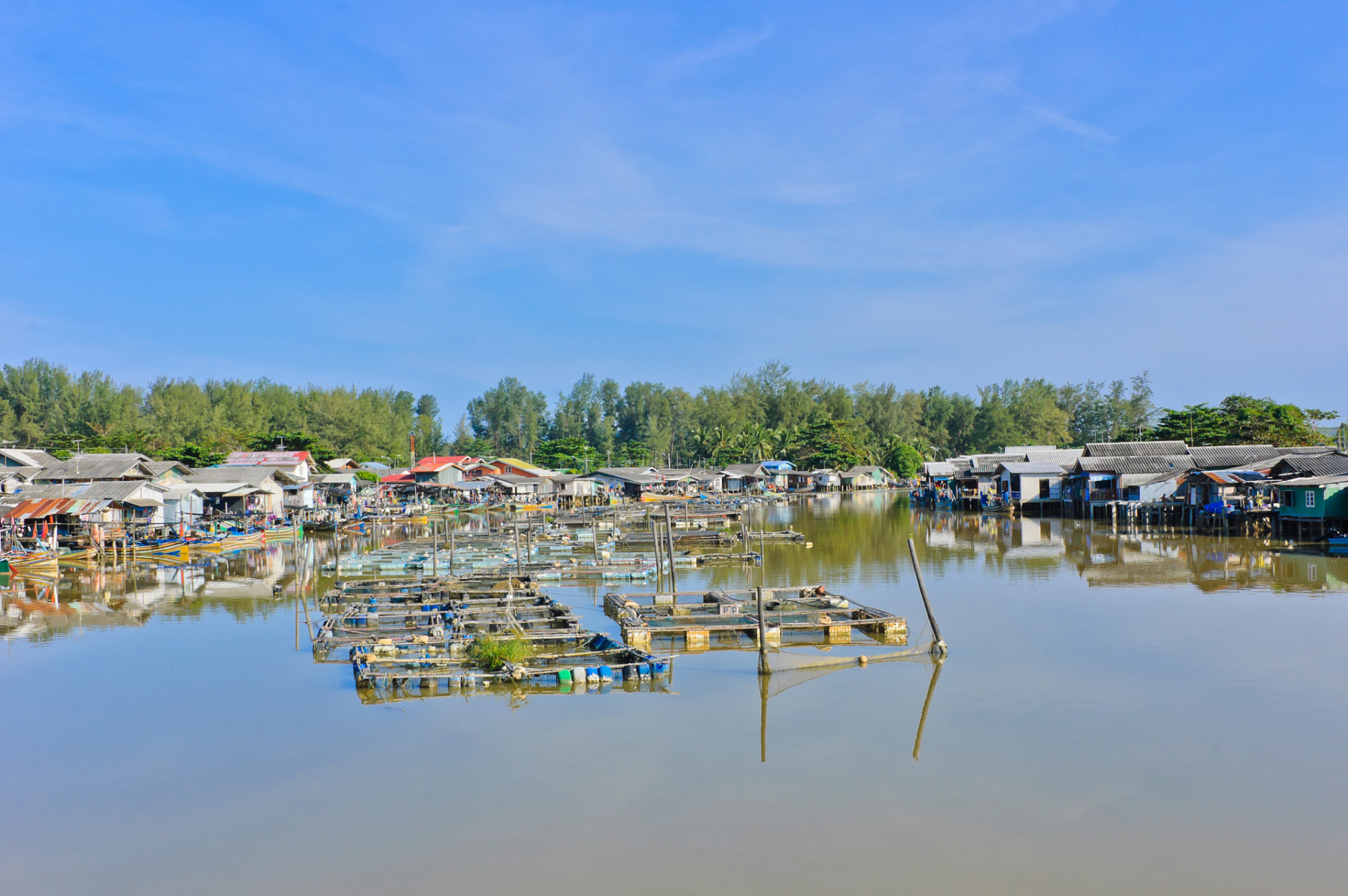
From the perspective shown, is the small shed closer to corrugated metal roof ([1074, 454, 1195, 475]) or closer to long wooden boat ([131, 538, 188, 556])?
corrugated metal roof ([1074, 454, 1195, 475])

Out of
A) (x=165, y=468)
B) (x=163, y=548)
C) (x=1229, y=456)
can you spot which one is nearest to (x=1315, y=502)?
(x=1229, y=456)

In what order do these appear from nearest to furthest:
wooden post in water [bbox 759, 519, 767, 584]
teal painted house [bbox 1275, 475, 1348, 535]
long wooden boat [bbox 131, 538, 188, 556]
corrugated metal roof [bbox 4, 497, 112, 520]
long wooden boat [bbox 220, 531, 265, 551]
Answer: wooden post in water [bbox 759, 519, 767, 584] → teal painted house [bbox 1275, 475, 1348, 535] → corrugated metal roof [bbox 4, 497, 112, 520] → long wooden boat [bbox 131, 538, 188, 556] → long wooden boat [bbox 220, 531, 265, 551]

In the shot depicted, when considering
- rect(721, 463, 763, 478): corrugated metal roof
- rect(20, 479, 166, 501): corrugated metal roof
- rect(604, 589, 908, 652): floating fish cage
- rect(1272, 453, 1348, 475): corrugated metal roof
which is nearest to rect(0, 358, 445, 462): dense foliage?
rect(20, 479, 166, 501): corrugated metal roof

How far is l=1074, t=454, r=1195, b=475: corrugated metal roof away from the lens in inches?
1567

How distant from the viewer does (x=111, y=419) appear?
64.4 meters

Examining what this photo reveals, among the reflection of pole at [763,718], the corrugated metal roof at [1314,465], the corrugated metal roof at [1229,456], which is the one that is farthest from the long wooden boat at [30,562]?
the corrugated metal roof at [1229,456]

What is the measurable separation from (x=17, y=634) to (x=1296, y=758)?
21.2 metres

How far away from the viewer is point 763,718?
12.1 metres

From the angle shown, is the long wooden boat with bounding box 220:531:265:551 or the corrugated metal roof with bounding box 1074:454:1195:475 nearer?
the long wooden boat with bounding box 220:531:265:551

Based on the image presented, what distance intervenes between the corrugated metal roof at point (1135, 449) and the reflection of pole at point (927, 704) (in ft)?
104

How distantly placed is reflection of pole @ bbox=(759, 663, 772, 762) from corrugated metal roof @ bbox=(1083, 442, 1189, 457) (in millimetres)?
33971

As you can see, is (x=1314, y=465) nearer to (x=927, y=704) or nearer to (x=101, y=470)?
(x=927, y=704)

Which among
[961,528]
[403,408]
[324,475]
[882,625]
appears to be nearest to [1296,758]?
[882,625]

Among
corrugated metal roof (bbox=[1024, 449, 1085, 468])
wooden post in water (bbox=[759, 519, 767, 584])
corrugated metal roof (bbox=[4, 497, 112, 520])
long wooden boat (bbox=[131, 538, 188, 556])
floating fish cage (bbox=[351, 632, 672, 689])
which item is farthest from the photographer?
corrugated metal roof (bbox=[1024, 449, 1085, 468])
